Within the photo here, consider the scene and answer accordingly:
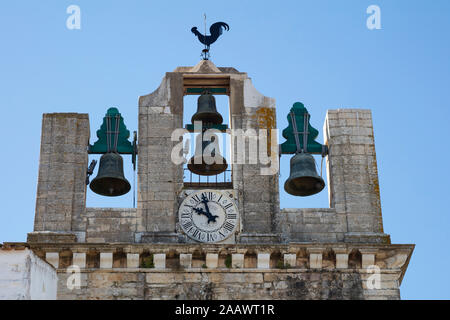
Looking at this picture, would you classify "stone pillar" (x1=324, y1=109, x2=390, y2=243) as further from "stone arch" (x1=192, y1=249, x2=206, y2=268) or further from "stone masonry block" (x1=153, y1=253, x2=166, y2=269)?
"stone masonry block" (x1=153, y1=253, x2=166, y2=269)

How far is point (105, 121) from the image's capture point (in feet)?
67.2

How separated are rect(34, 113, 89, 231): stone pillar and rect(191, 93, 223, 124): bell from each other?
1.86m

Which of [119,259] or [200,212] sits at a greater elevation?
[200,212]

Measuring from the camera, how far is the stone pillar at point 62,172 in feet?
63.4

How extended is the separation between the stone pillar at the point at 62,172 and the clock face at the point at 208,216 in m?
1.62

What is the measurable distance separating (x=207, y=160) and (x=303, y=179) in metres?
1.57

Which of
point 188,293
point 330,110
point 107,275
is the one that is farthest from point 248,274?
point 330,110

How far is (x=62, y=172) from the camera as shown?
1972 cm

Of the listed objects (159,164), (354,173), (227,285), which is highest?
(159,164)

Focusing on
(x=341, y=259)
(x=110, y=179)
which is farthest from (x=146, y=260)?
(x=341, y=259)

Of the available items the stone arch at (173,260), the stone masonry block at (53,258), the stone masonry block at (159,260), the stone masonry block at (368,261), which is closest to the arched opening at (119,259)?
the stone masonry block at (159,260)

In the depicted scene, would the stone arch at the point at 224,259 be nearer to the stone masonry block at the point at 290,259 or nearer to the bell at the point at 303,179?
the stone masonry block at the point at 290,259

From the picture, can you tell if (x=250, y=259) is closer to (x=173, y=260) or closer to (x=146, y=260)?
(x=173, y=260)
